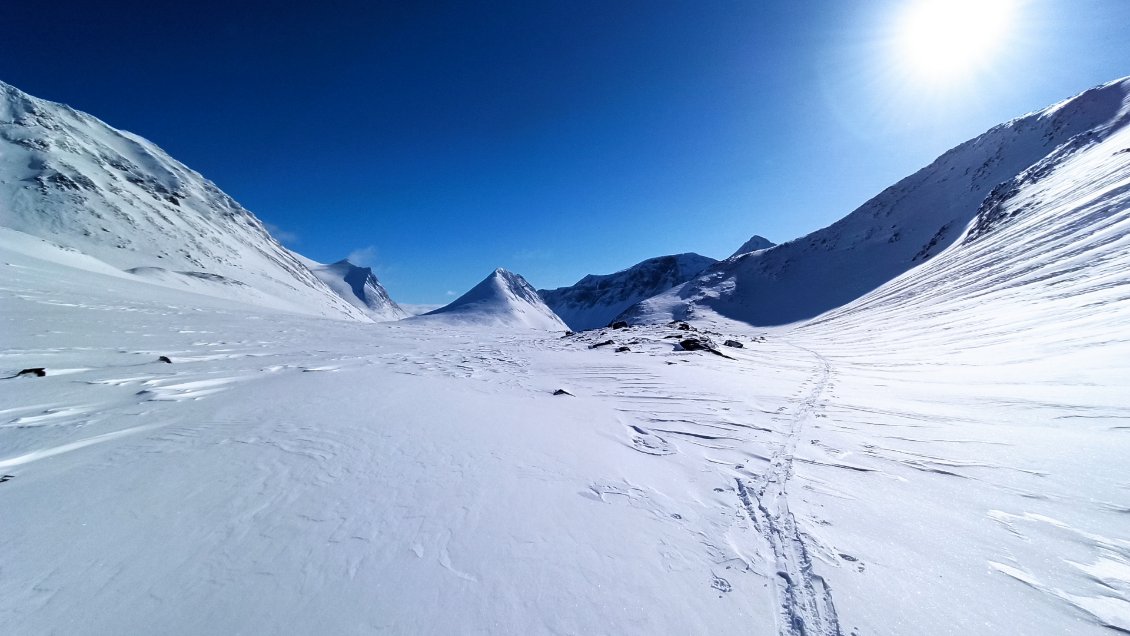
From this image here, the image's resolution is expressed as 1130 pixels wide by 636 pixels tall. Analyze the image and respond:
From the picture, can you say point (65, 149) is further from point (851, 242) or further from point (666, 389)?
point (851, 242)

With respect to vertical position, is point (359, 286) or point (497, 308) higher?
point (359, 286)

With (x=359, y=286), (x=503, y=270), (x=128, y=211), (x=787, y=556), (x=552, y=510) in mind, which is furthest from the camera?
(x=359, y=286)

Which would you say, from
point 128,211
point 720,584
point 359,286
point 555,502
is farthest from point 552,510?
point 359,286

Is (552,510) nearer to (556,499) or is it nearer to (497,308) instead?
(556,499)

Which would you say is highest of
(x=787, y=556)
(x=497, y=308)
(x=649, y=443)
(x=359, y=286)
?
(x=359, y=286)

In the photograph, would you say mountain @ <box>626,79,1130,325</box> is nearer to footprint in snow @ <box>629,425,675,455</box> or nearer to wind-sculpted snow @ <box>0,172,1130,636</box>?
wind-sculpted snow @ <box>0,172,1130,636</box>

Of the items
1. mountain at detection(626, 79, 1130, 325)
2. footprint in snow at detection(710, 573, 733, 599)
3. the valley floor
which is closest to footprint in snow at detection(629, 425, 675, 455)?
the valley floor

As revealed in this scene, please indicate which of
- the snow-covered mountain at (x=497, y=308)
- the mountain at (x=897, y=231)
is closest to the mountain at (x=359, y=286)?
the snow-covered mountain at (x=497, y=308)
